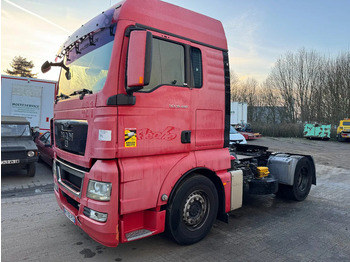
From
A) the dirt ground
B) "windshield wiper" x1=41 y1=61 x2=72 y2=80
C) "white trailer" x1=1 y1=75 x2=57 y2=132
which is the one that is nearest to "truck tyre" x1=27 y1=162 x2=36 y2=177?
"windshield wiper" x1=41 y1=61 x2=72 y2=80

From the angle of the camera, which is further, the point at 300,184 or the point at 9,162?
the point at 9,162

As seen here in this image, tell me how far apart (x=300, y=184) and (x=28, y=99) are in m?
11.8

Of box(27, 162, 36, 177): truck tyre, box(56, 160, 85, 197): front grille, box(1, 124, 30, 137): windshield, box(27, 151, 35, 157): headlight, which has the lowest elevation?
box(27, 162, 36, 177): truck tyre

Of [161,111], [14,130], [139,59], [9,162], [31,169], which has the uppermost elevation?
[139,59]

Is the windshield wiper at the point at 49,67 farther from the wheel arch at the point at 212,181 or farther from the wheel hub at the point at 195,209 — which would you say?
the wheel hub at the point at 195,209

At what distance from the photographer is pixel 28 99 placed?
1198 centimetres

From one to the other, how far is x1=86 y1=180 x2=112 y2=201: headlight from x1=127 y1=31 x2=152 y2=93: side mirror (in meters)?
1.18

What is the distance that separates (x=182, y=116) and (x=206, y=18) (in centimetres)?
173

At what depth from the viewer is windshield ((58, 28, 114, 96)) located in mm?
→ 3207

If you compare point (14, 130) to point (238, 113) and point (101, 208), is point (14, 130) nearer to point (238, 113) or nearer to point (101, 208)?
point (101, 208)

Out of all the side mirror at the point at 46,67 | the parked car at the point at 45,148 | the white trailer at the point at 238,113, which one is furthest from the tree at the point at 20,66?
the side mirror at the point at 46,67

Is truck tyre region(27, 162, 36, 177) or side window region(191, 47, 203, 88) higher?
side window region(191, 47, 203, 88)

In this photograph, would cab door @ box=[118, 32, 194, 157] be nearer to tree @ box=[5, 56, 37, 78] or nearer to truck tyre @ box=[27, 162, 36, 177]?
truck tyre @ box=[27, 162, 36, 177]

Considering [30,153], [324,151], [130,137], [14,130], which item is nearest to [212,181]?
[130,137]
